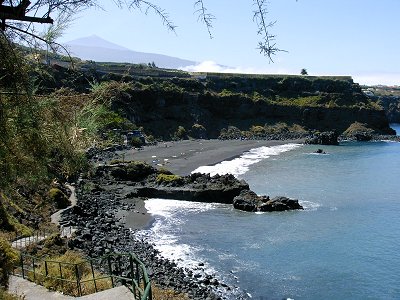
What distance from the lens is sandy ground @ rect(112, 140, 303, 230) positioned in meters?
64.1

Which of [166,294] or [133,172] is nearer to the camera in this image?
[166,294]

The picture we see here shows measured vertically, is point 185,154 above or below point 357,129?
below

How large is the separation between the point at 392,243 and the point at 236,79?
10972 centimetres

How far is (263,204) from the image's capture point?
140 feet

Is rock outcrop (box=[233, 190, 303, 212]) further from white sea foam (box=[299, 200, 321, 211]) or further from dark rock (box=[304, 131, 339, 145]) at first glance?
dark rock (box=[304, 131, 339, 145])

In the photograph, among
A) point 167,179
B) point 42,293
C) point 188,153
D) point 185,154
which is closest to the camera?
point 42,293

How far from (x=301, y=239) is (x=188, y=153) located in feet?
167

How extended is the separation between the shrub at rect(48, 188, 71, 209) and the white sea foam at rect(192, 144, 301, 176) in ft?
83.9

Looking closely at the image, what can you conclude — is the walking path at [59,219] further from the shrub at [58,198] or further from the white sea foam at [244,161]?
the white sea foam at [244,161]

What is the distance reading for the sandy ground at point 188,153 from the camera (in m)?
69.1

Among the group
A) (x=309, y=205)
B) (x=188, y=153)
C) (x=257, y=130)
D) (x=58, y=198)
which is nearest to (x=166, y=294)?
(x=58, y=198)

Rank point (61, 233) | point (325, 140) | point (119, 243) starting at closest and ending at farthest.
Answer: point (61, 233)
point (119, 243)
point (325, 140)

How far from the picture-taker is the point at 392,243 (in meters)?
32.8

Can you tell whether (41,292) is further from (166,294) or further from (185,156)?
(185,156)
